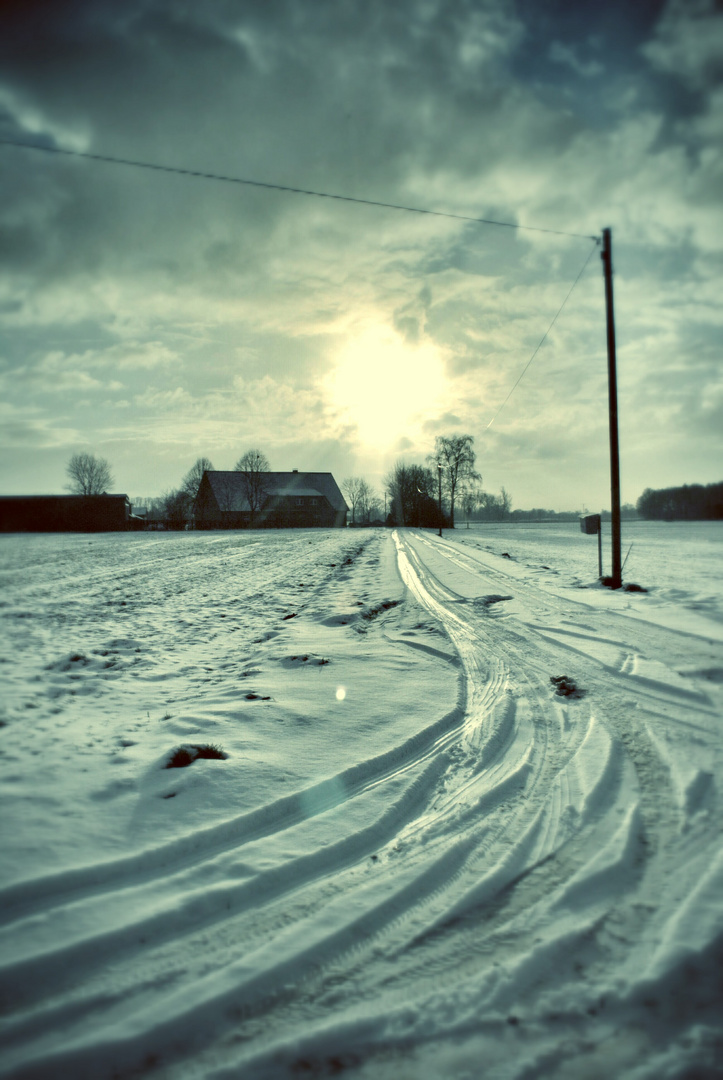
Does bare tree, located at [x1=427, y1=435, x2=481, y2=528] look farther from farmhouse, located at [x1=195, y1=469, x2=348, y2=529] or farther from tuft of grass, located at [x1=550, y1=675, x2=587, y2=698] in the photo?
tuft of grass, located at [x1=550, y1=675, x2=587, y2=698]

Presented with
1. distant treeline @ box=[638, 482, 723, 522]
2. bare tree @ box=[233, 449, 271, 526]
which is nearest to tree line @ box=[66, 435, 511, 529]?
bare tree @ box=[233, 449, 271, 526]

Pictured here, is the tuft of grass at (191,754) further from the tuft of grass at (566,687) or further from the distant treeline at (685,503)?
the distant treeline at (685,503)

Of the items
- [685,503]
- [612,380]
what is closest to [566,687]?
[612,380]

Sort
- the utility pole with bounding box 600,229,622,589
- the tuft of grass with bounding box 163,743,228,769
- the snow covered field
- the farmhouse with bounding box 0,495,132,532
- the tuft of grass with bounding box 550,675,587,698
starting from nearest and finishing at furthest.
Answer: the snow covered field, the tuft of grass with bounding box 163,743,228,769, the tuft of grass with bounding box 550,675,587,698, the utility pole with bounding box 600,229,622,589, the farmhouse with bounding box 0,495,132,532

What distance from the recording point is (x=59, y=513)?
48.6 metres

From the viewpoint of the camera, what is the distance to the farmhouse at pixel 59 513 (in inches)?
1896

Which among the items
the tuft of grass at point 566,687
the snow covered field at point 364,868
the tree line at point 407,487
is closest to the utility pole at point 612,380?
the snow covered field at point 364,868

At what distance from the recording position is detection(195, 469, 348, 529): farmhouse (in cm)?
6450

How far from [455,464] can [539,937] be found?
235ft

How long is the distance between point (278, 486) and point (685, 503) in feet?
202

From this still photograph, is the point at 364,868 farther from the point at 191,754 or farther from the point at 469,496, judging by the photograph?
the point at 469,496

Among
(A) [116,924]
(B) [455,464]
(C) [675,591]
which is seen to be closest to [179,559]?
(C) [675,591]

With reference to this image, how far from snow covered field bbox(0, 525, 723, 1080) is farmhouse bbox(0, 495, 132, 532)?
1933 inches

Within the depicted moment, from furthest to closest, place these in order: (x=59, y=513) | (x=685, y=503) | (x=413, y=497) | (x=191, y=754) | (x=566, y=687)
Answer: (x=685, y=503), (x=413, y=497), (x=59, y=513), (x=566, y=687), (x=191, y=754)
